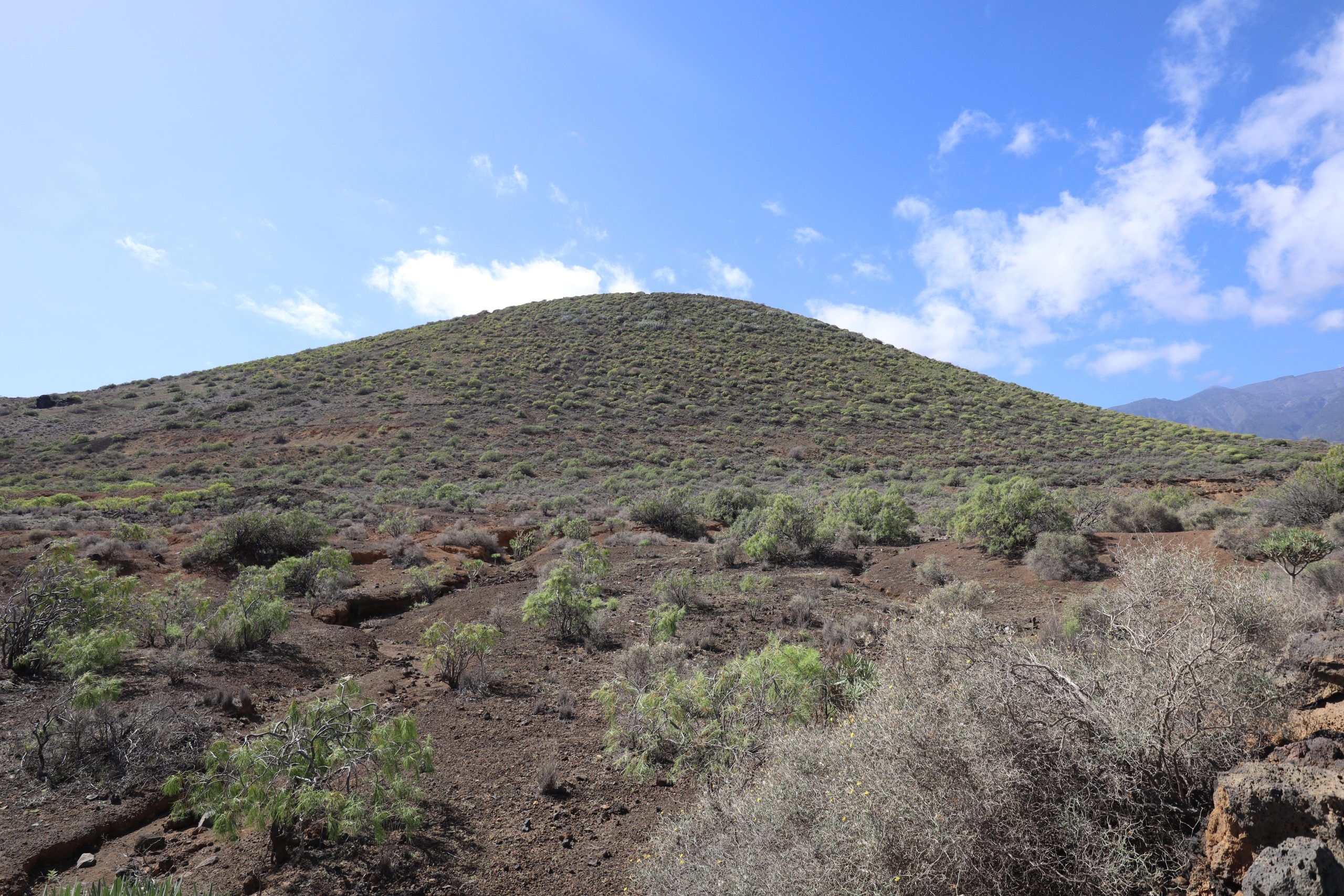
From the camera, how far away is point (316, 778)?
3.77 meters

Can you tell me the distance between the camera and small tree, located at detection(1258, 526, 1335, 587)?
23.7 ft

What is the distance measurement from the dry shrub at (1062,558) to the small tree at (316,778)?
33.2 feet

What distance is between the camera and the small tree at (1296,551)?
7.23 m

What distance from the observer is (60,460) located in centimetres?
2670

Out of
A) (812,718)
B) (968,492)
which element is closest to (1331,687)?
(812,718)

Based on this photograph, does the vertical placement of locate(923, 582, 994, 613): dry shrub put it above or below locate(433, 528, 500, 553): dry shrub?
below

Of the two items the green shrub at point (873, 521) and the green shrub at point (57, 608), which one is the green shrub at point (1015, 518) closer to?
the green shrub at point (873, 521)

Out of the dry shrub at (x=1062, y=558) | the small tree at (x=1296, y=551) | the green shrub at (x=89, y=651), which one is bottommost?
the green shrub at (x=89, y=651)

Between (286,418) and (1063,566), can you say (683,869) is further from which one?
(286,418)

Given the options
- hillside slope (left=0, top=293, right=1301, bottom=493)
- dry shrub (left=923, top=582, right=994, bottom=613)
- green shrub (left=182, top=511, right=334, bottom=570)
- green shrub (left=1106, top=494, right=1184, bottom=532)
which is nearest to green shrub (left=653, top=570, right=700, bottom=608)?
dry shrub (left=923, top=582, right=994, bottom=613)

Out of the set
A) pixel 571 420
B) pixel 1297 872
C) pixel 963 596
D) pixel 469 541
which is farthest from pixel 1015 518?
pixel 571 420

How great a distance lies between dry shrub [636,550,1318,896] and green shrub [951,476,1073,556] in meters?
8.37

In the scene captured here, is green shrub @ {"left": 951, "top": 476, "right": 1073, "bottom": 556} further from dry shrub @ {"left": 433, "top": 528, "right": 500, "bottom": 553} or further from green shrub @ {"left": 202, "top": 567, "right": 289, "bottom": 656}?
green shrub @ {"left": 202, "top": 567, "right": 289, "bottom": 656}

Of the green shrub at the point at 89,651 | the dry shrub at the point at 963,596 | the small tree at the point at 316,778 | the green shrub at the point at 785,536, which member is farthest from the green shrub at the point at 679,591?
the green shrub at the point at 89,651
